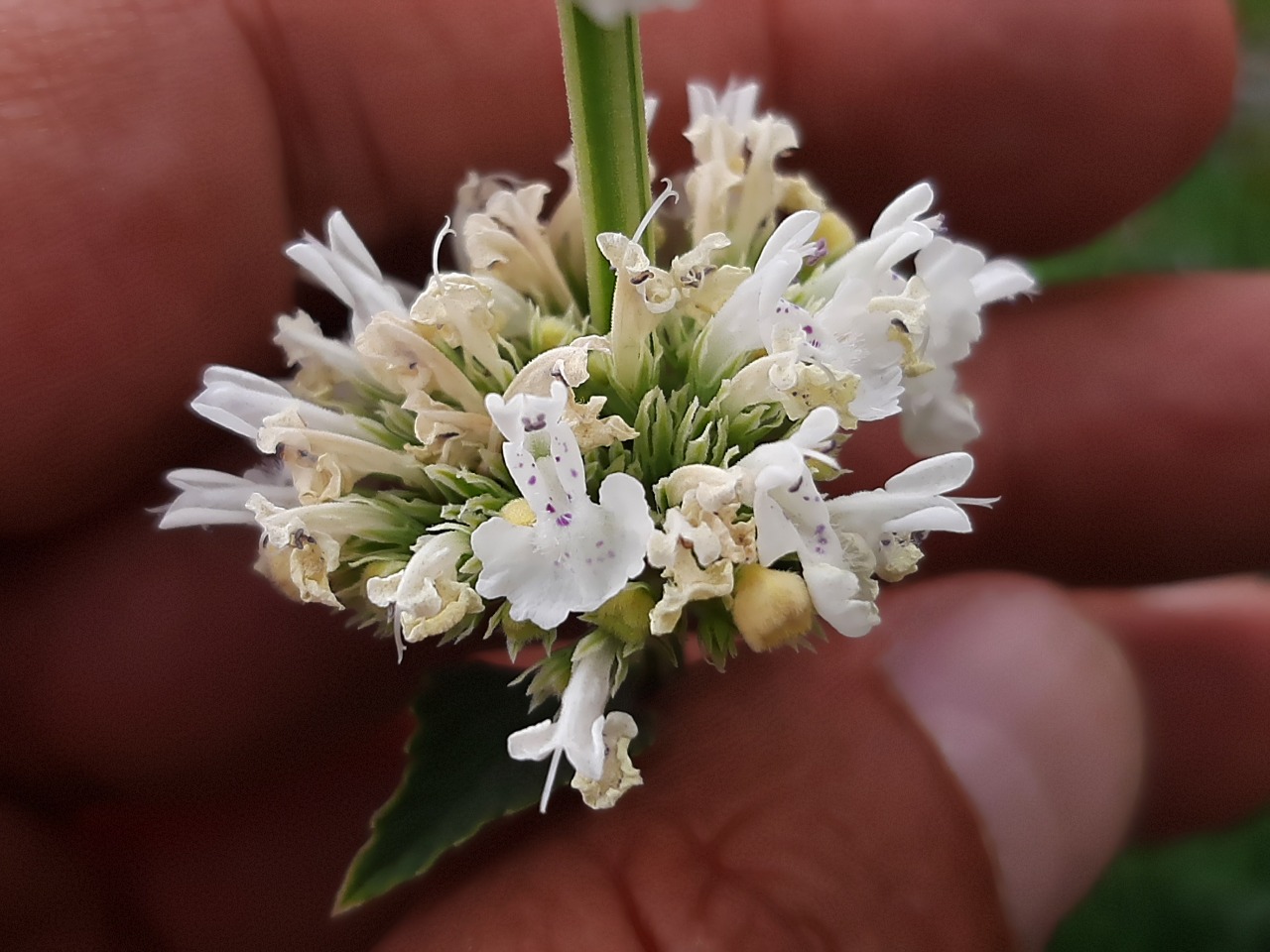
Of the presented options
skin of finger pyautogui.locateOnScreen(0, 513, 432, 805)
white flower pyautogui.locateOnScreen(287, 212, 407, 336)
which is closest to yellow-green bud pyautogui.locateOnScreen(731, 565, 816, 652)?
white flower pyautogui.locateOnScreen(287, 212, 407, 336)

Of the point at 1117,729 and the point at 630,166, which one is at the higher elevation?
the point at 630,166

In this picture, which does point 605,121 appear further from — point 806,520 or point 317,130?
point 317,130

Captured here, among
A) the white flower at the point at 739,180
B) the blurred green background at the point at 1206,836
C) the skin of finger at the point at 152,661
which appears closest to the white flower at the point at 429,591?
the white flower at the point at 739,180

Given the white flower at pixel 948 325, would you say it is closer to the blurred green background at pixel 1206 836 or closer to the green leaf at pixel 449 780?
the green leaf at pixel 449 780

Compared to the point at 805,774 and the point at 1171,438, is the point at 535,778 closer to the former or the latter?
the point at 805,774

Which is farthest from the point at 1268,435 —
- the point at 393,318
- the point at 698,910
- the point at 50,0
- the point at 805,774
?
the point at 50,0

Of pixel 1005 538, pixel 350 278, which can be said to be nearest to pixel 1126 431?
pixel 1005 538
